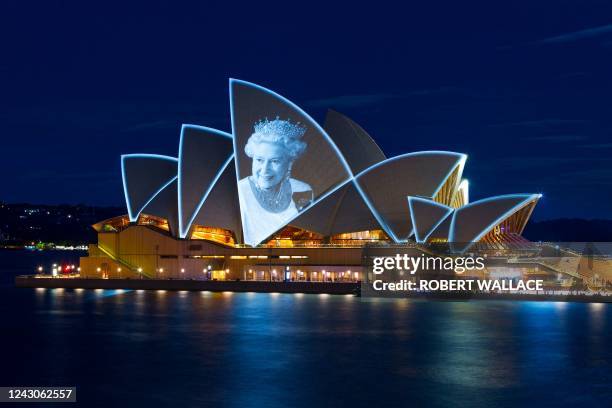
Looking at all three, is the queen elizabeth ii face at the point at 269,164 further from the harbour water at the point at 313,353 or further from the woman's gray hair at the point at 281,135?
the harbour water at the point at 313,353

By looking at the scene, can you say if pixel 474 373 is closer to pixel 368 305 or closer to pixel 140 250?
pixel 368 305

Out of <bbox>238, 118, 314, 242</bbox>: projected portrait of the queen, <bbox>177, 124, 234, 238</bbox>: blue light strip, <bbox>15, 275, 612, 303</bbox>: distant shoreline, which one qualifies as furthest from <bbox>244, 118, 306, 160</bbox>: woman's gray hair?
<bbox>15, 275, 612, 303</bbox>: distant shoreline

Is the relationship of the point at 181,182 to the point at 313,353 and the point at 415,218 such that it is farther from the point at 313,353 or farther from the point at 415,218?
the point at 313,353

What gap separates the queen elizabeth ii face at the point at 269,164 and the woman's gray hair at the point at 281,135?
0.21m

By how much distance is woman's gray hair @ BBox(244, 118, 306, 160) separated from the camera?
4475 cm

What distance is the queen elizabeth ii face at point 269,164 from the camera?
45312 millimetres

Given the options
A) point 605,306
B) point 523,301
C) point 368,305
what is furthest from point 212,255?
point 605,306

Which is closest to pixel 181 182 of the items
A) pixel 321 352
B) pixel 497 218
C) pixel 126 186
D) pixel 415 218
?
pixel 126 186

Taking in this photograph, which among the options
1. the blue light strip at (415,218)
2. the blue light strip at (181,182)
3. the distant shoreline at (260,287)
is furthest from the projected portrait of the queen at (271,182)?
the blue light strip at (415,218)

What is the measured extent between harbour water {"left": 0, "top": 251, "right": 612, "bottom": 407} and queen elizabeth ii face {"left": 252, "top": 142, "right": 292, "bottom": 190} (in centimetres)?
852

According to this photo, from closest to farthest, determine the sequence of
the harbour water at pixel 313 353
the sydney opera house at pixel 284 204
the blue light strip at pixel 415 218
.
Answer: the harbour water at pixel 313 353
the blue light strip at pixel 415 218
the sydney opera house at pixel 284 204

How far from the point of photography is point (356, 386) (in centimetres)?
2145

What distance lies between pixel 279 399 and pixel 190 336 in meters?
8.88

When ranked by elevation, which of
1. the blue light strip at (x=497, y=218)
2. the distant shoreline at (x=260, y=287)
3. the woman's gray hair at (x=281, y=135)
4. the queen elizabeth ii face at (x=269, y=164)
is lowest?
the distant shoreline at (x=260, y=287)
